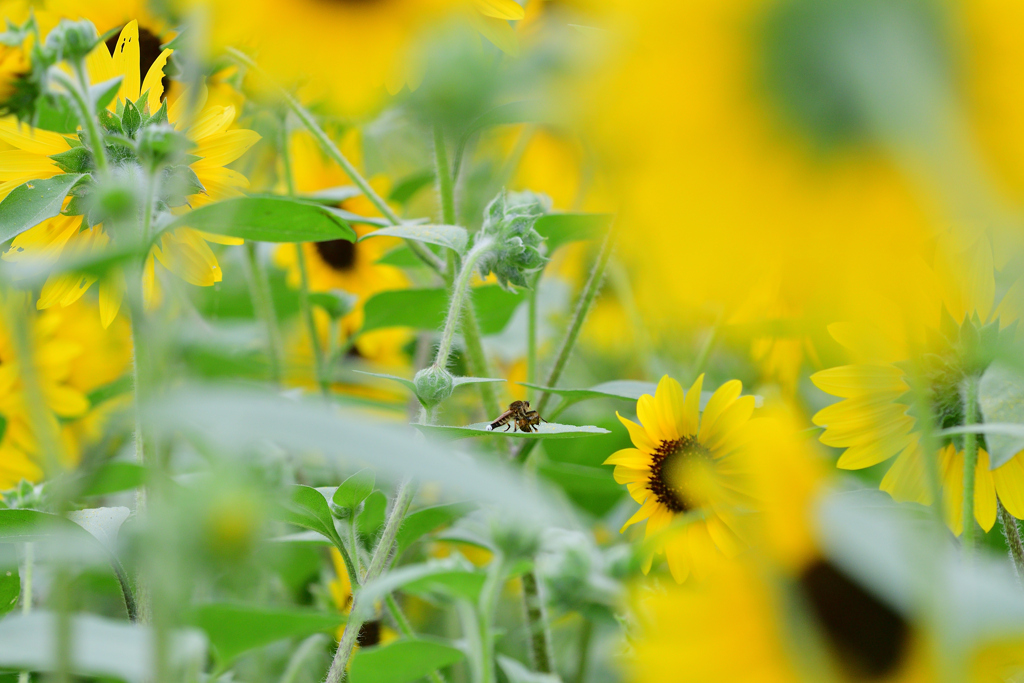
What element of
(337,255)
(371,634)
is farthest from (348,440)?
(337,255)

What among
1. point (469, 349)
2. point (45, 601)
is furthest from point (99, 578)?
point (469, 349)

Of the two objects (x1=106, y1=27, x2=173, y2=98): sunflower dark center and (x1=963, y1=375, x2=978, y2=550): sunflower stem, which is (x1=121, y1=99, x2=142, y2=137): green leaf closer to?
(x1=106, y1=27, x2=173, y2=98): sunflower dark center

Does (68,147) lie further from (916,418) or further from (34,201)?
(916,418)

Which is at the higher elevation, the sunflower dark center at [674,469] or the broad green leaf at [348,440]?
the sunflower dark center at [674,469]

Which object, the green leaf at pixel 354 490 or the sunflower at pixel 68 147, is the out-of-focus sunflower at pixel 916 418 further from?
the sunflower at pixel 68 147

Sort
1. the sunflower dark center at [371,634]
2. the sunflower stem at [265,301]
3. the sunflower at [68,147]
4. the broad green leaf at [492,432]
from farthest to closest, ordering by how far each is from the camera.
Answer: the sunflower stem at [265,301]
the sunflower dark center at [371,634]
the sunflower at [68,147]
the broad green leaf at [492,432]

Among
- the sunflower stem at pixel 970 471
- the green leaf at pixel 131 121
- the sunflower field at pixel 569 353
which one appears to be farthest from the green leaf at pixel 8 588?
the sunflower stem at pixel 970 471
